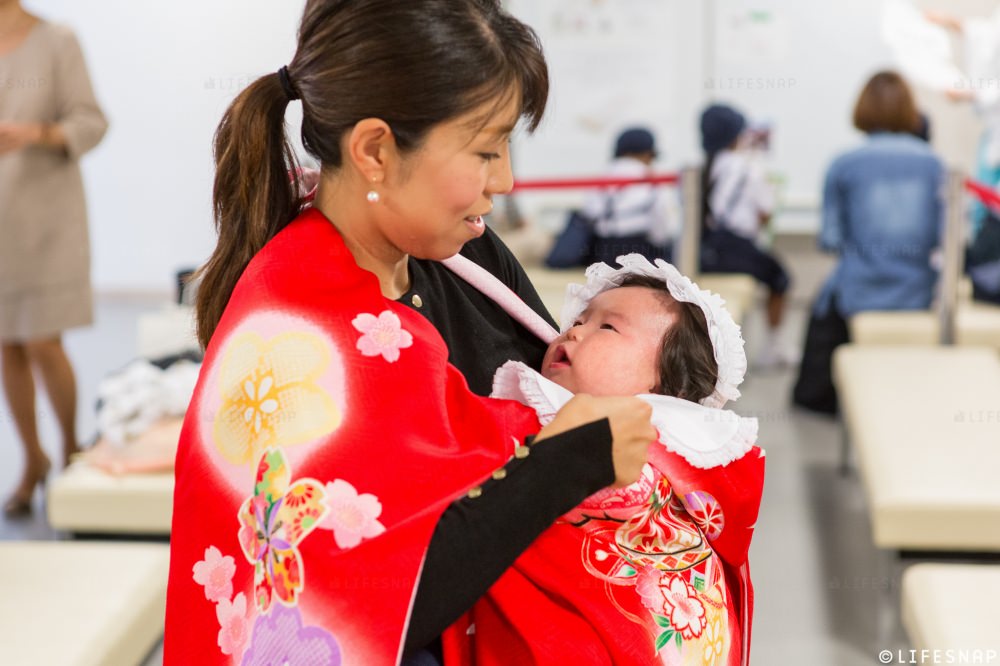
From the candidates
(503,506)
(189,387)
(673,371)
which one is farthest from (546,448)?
(189,387)

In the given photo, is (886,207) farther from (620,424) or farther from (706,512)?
(620,424)

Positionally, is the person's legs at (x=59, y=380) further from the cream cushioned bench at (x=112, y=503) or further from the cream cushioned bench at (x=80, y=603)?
the cream cushioned bench at (x=80, y=603)

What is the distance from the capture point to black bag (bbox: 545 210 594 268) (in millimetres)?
4984

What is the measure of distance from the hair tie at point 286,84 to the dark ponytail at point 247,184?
0.03 ft

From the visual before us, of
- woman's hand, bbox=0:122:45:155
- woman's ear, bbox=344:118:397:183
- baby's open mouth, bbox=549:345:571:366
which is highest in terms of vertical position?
woman's ear, bbox=344:118:397:183

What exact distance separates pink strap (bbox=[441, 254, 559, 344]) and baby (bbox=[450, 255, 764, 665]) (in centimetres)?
4

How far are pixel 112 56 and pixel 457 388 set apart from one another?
226 inches

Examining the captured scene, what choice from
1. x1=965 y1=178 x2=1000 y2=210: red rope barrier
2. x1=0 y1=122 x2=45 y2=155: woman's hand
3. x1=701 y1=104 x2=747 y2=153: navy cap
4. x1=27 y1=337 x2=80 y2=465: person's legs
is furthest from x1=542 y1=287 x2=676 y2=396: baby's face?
x1=701 y1=104 x2=747 y2=153: navy cap

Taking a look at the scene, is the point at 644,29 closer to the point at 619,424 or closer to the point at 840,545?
the point at 840,545
